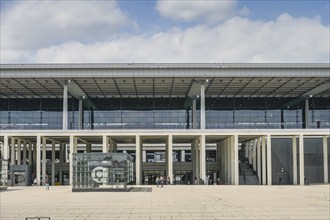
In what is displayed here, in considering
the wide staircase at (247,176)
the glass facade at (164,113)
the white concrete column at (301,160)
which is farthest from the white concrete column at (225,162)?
the white concrete column at (301,160)

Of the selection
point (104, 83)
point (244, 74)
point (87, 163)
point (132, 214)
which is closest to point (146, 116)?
point (104, 83)

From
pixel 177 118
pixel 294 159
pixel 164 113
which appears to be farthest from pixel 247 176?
pixel 164 113

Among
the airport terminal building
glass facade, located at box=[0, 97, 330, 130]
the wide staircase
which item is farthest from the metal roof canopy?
the wide staircase

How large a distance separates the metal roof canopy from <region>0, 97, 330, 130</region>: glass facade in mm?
5410

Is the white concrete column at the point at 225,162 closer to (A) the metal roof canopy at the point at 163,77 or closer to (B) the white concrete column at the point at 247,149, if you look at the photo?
(B) the white concrete column at the point at 247,149

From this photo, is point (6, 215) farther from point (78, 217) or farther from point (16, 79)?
point (16, 79)

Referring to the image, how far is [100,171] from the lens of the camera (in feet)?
156

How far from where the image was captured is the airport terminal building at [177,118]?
66.3 meters

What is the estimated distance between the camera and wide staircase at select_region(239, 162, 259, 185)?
2817 inches

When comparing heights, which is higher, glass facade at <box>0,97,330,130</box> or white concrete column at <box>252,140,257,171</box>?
glass facade at <box>0,97,330,130</box>

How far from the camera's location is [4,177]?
54.7 meters

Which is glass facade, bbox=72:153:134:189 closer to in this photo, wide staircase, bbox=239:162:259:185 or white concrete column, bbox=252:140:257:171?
wide staircase, bbox=239:162:259:185

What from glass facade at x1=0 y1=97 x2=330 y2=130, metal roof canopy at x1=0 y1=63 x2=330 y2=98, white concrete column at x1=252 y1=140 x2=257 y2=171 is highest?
metal roof canopy at x1=0 y1=63 x2=330 y2=98

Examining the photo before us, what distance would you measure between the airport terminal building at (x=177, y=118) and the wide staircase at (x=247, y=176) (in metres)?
0.14
